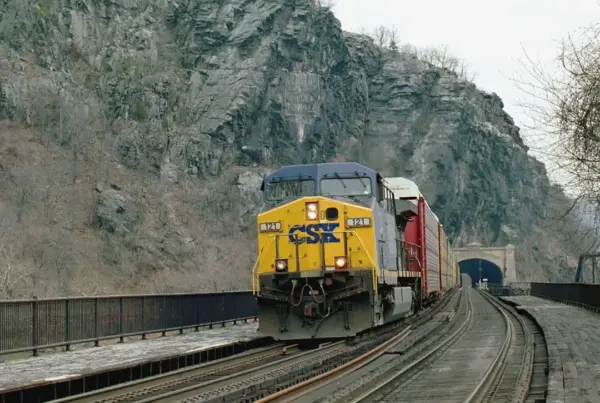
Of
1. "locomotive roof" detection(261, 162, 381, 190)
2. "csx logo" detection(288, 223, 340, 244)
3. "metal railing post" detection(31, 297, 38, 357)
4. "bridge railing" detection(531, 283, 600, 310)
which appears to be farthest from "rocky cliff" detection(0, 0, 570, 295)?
"csx logo" detection(288, 223, 340, 244)

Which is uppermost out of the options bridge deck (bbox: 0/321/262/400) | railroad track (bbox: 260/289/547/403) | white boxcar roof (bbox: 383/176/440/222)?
white boxcar roof (bbox: 383/176/440/222)

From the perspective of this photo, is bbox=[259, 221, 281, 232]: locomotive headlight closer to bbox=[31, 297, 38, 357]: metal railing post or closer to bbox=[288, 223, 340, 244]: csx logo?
bbox=[288, 223, 340, 244]: csx logo

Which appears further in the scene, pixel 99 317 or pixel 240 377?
pixel 99 317

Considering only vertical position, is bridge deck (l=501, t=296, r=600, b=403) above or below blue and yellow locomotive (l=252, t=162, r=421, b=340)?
below

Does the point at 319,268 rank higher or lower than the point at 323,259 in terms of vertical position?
lower

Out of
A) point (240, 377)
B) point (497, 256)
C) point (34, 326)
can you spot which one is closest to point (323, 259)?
point (240, 377)

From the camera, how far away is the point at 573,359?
13.6 metres

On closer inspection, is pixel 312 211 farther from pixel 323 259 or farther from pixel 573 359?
pixel 573 359

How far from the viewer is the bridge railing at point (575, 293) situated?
30922 millimetres

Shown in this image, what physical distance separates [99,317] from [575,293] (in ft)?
86.1

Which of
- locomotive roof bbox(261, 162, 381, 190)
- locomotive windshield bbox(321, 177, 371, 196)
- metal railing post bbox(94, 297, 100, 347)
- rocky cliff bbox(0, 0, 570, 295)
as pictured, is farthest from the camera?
rocky cliff bbox(0, 0, 570, 295)

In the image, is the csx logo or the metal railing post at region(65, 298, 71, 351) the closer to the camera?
the csx logo

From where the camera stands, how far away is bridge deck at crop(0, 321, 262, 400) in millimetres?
11875

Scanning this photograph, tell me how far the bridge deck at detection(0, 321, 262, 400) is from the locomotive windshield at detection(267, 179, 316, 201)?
3.44 metres
